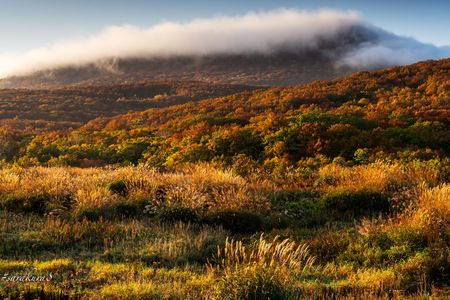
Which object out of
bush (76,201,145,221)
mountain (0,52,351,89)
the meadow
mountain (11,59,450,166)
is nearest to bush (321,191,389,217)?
the meadow

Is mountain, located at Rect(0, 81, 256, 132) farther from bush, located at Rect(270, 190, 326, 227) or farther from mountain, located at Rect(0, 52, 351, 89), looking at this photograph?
→ bush, located at Rect(270, 190, 326, 227)

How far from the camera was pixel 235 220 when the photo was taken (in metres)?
8.23

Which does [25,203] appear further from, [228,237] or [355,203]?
[355,203]

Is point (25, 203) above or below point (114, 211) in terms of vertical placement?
above

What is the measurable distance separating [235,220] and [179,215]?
1.15 meters

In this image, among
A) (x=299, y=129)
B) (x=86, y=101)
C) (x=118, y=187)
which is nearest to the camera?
(x=118, y=187)

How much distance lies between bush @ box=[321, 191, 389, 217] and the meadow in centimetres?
2

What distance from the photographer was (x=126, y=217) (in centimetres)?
882

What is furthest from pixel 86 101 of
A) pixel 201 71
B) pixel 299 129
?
pixel 201 71

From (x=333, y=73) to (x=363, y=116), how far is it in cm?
8161

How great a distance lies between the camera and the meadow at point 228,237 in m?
4.85

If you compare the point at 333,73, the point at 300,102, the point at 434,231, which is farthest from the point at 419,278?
the point at 333,73

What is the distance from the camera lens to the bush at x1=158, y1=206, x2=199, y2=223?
835 cm

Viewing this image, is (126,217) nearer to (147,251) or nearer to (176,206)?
(176,206)
